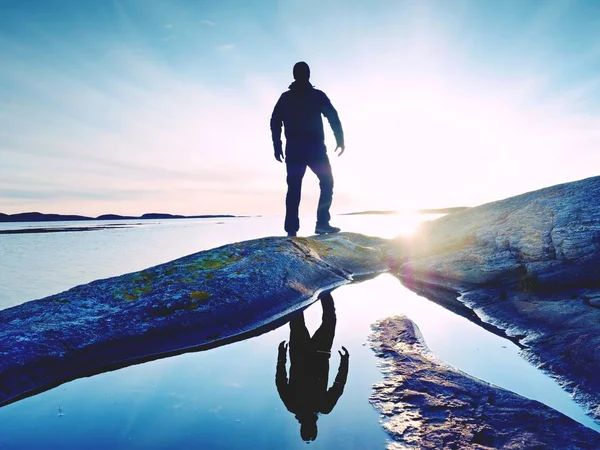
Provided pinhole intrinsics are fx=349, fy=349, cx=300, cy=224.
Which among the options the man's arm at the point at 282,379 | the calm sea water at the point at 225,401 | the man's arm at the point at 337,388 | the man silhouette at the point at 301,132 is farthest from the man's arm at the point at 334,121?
the man's arm at the point at 337,388

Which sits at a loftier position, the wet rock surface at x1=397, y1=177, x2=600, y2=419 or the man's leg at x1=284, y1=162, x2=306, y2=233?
the man's leg at x1=284, y1=162, x2=306, y2=233

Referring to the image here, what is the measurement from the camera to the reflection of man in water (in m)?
2.68

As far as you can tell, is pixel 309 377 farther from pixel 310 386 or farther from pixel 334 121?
pixel 334 121

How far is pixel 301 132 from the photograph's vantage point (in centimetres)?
1021

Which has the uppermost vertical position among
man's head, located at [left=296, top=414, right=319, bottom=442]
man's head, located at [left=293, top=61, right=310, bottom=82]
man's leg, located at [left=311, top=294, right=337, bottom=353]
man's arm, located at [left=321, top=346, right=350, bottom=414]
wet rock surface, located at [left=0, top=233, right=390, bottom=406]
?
man's head, located at [left=293, top=61, right=310, bottom=82]

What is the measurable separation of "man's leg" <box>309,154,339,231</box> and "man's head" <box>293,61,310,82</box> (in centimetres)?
227

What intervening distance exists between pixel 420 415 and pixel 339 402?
2.02 ft

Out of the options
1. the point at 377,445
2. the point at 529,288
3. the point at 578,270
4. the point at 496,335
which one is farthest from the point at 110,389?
the point at 578,270

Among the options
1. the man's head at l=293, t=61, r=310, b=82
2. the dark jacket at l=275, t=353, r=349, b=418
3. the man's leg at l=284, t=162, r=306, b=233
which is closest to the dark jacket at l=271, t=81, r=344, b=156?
the man's head at l=293, t=61, r=310, b=82

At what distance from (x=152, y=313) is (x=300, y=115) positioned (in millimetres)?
7487

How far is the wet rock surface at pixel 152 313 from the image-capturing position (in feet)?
11.0

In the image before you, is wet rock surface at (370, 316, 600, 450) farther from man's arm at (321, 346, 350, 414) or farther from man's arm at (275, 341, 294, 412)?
man's arm at (275, 341, 294, 412)

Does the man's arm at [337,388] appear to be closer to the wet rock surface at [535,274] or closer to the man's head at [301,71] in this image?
the wet rock surface at [535,274]

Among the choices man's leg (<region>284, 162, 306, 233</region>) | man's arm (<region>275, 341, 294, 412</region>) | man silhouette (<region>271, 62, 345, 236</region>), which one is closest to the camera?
man's arm (<region>275, 341, 294, 412</region>)
